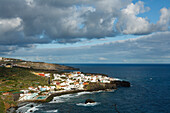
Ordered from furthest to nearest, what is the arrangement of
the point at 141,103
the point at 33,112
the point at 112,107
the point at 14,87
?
the point at 14,87 → the point at 141,103 → the point at 112,107 → the point at 33,112

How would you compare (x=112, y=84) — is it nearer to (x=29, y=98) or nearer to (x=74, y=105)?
(x=74, y=105)

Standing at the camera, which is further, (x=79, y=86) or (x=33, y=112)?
(x=79, y=86)

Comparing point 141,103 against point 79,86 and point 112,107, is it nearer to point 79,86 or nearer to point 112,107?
point 112,107

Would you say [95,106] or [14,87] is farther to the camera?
[14,87]

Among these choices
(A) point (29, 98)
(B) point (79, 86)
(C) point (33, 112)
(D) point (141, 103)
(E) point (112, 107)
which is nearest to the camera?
(C) point (33, 112)

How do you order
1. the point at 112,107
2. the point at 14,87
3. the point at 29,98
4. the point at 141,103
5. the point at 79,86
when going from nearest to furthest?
the point at 112,107
the point at 141,103
the point at 29,98
the point at 14,87
the point at 79,86

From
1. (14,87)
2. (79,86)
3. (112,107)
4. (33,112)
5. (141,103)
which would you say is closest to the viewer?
(33,112)

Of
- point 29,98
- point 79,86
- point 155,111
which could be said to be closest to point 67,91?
point 79,86

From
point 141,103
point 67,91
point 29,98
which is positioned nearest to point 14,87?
point 29,98
